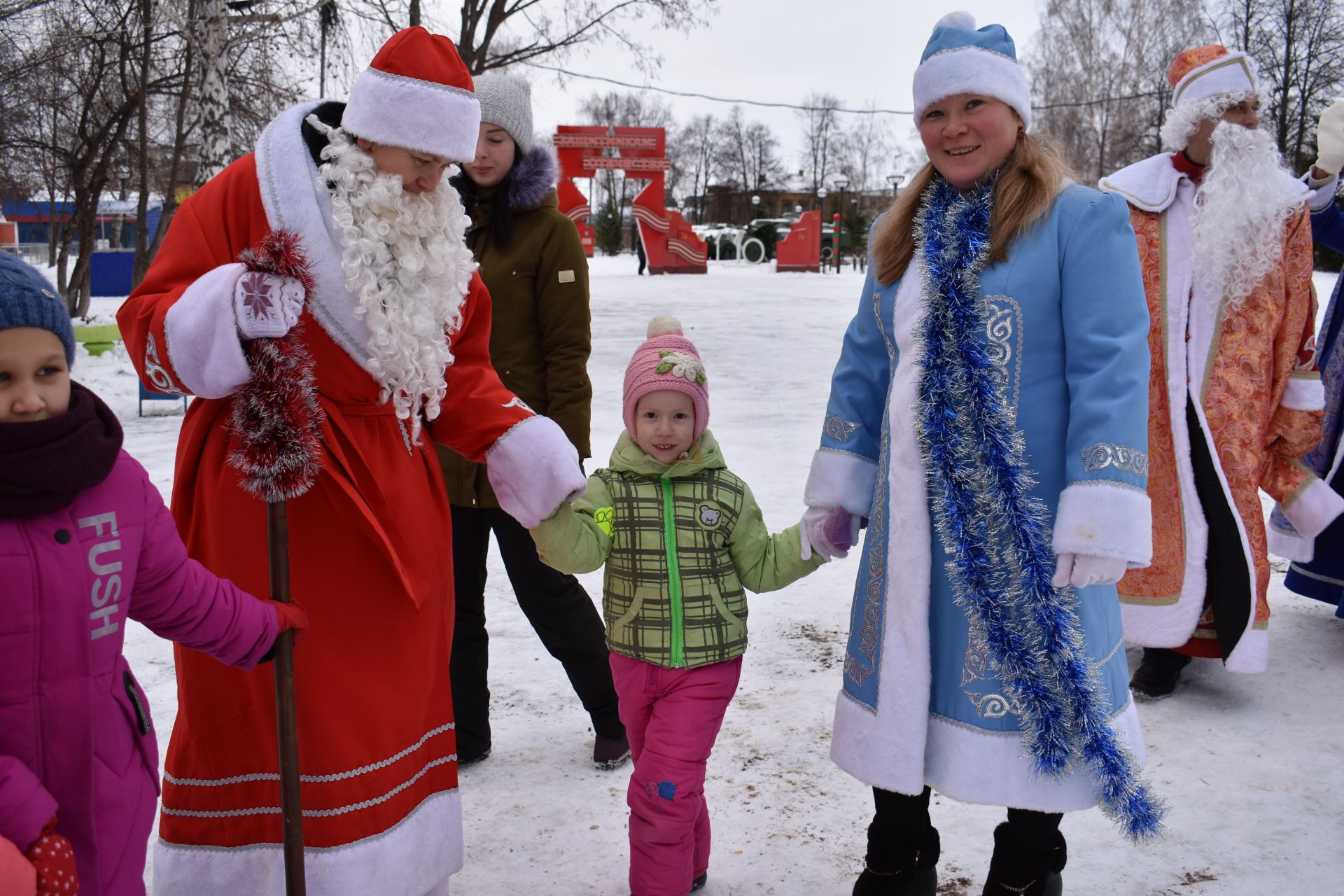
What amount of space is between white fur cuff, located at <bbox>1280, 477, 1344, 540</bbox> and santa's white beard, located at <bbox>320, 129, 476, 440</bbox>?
127 inches

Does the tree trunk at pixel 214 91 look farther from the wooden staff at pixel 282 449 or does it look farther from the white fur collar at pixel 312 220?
the wooden staff at pixel 282 449

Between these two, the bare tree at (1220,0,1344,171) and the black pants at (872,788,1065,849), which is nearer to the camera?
the black pants at (872,788,1065,849)

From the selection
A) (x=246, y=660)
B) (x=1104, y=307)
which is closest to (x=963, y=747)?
(x=1104, y=307)

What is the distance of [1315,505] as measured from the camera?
3.93 meters

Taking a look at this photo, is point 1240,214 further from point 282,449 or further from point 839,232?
point 839,232

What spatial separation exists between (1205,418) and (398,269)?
2716 millimetres

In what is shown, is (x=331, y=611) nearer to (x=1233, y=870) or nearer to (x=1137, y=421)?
(x=1137, y=421)

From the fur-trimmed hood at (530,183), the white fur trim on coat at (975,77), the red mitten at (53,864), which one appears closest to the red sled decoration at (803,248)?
→ the fur-trimmed hood at (530,183)

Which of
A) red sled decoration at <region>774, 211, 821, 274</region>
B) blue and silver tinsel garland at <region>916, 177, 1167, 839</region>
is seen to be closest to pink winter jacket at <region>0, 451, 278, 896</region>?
blue and silver tinsel garland at <region>916, 177, 1167, 839</region>

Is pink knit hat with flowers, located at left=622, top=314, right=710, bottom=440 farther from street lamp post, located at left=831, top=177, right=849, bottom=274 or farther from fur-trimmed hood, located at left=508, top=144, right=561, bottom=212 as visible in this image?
street lamp post, located at left=831, top=177, right=849, bottom=274

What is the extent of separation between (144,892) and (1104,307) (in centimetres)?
203

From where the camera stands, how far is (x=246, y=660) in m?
1.96

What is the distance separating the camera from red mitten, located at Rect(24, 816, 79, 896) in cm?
154

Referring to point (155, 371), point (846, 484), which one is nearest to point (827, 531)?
point (846, 484)
